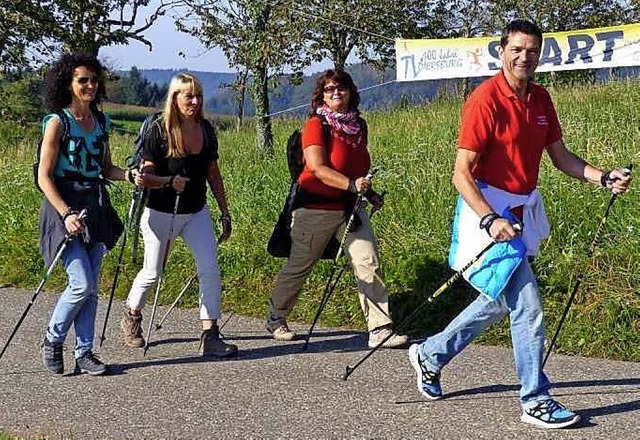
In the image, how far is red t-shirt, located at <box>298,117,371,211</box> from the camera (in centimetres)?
659

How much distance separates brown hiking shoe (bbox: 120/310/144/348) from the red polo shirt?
2.89m

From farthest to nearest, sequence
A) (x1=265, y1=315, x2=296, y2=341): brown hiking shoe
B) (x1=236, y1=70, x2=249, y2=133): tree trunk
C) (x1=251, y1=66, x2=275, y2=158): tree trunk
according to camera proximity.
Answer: (x1=236, y1=70, x2=249, y2=133): tree trunk < (x1=251, y1=66, x2=275, y2=158): tree trunk < (x1=265, y1=315, x2=296, y2=341): brown hiking shoe

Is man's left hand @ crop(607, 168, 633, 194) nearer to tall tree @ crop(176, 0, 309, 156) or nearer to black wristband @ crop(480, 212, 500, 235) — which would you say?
black wristband @ crop(480, 212, 500, 235)

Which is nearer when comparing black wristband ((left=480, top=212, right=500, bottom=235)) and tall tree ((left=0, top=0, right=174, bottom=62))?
black wristband ((left=480, top=212, right=500, bottom=235))

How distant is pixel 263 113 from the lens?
41.4 feet

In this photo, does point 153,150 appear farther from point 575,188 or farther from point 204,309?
point 575,188

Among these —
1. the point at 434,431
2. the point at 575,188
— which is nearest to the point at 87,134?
the point at 434,431

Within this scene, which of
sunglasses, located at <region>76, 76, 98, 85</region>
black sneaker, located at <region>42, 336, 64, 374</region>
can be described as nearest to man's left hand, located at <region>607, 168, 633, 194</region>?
sunglasses, located at <region>76, 76, 98, 85</region>

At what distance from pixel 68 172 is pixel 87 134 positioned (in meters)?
0.25

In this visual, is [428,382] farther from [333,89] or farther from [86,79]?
[86,79]

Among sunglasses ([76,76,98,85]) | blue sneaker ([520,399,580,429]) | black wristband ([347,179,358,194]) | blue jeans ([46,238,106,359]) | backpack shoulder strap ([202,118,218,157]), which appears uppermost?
sunglasses ([76,76,98,85])

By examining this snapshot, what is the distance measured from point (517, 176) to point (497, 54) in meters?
7.91

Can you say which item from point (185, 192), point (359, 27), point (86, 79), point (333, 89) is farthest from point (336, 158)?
point (359, 27)

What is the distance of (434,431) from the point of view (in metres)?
4.99
